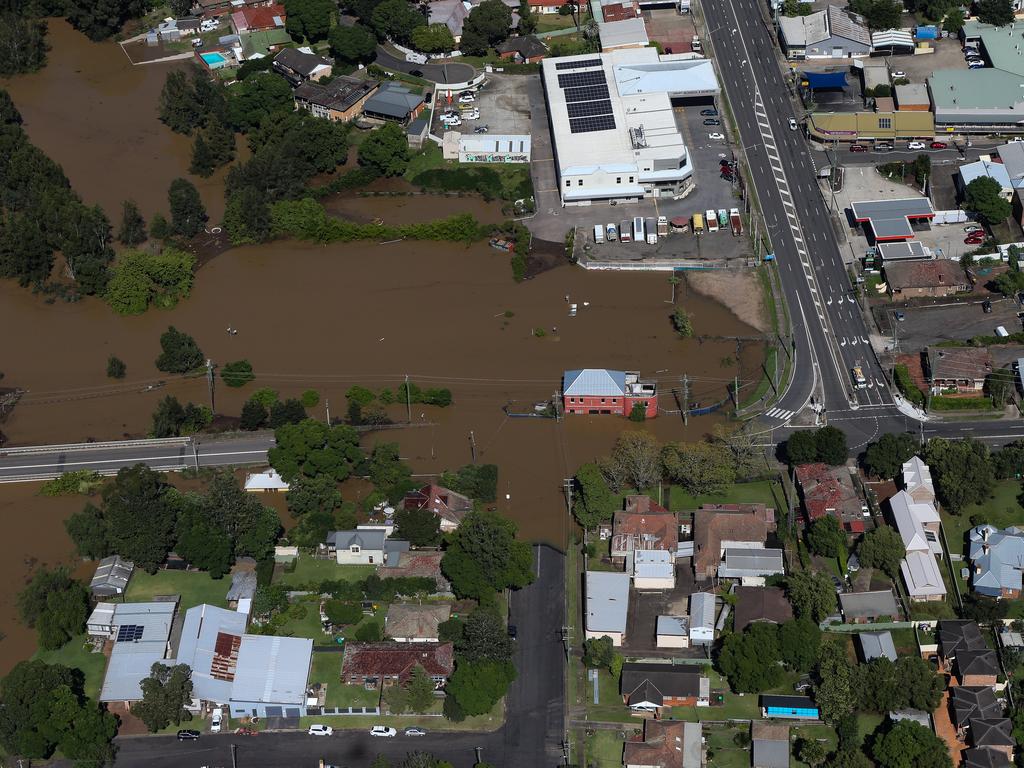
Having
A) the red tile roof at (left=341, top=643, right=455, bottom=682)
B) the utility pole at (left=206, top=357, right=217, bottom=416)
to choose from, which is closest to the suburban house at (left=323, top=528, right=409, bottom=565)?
the red tile roof at (left=341, top=643, right=455, bottom=682)

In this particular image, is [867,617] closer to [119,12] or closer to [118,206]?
[118,206]

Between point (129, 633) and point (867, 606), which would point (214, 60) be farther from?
point (867, 606)

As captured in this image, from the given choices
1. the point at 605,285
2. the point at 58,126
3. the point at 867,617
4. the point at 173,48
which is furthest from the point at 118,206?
the point at 867,617

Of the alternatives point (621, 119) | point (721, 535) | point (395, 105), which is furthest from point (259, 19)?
point (721, 535)

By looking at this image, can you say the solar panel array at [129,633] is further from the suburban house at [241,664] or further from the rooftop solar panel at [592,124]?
the rooftop solar panel at [592,124]

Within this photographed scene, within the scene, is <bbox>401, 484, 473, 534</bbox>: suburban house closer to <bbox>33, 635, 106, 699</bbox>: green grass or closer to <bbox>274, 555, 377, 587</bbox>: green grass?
<bbox>274, 555, 377, 587</bbox>: green grass

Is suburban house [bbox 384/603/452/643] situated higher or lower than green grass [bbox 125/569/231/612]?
higher

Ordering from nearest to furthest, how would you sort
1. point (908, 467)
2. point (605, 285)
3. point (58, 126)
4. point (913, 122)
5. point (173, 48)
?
point (908, 467), point (605, 285), point (913, 122), point (58, 126), point (173, 48)
